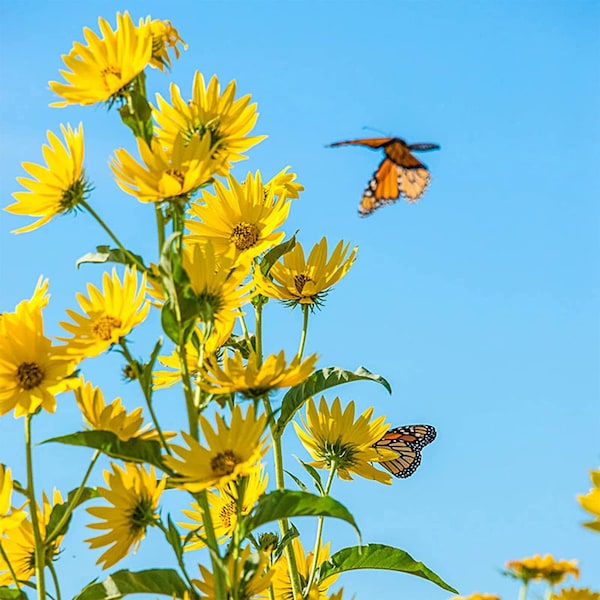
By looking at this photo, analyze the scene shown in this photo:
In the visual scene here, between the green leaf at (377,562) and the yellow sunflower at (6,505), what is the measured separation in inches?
30.5

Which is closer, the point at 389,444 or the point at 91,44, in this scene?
the point at 91,44

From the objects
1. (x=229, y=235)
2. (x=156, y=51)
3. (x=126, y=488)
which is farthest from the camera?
(x=229, y=235)

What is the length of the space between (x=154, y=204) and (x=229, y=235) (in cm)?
41

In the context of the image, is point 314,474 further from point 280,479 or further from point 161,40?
point 161,40

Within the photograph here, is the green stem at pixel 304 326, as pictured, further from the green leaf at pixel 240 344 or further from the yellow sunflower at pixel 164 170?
the yellow sunflower at pixel 164 170

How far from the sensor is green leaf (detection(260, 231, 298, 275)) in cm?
232

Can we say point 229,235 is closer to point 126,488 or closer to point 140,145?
point 140,145

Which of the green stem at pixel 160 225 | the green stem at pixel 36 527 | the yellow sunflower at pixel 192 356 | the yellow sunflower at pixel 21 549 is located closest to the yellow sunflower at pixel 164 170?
the green stem at pixel 160 225

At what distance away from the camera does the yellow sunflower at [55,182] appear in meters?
2.05

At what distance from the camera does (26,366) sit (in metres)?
1.98

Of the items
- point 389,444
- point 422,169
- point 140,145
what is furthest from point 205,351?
point 422,169

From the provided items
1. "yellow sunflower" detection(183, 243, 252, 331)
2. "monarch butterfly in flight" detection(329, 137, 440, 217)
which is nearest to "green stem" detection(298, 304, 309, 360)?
"yellow sunflower" detection(183, 243, 252, 331)

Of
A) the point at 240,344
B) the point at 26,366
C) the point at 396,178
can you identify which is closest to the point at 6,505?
the point at 26,366

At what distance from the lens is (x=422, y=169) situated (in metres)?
3.92
